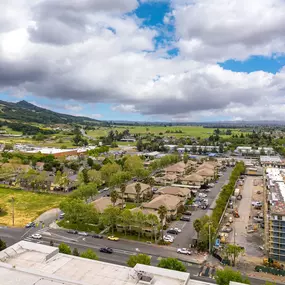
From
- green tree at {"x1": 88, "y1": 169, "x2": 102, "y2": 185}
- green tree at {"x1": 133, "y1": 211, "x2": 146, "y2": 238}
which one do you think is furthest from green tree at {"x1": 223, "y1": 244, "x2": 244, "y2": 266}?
green tree at {"x1": 88, "y1": 169, "x2": 102, "y2": 185}

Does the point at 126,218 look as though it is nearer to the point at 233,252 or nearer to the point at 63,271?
the point at 233,252

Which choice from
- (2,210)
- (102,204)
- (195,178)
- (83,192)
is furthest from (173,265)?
(195,178)

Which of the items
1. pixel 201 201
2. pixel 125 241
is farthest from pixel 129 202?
pixel 125 241

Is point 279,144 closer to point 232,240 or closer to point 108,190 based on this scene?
point 108,190

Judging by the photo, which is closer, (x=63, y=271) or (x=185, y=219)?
(x=63, y=271)

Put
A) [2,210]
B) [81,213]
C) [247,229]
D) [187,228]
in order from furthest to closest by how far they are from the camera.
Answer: [2,210], [187,228], [247,229], [81,213]

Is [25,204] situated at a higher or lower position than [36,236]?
higher
